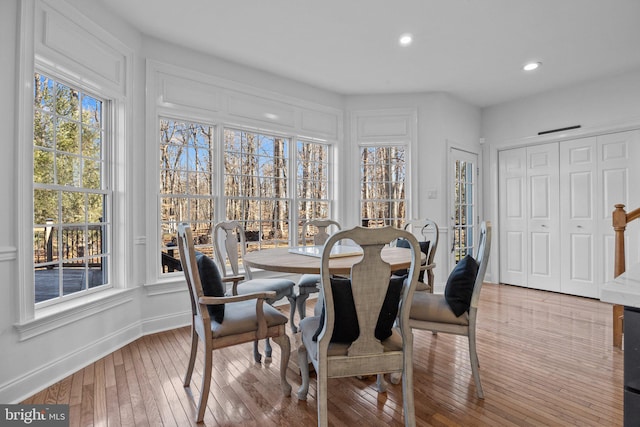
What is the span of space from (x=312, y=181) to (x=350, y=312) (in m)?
3.20

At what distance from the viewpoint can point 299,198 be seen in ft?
14.7

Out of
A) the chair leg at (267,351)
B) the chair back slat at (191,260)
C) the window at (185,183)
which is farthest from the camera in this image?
the window at (185,183)

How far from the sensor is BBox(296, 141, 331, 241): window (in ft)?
14.8

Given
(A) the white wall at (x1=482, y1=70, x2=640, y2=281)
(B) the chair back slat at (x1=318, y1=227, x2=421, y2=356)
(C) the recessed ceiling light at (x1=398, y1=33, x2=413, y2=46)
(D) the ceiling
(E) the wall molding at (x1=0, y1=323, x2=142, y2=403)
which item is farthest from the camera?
(A) the white wall at (x1=482, y1=70, x2=640, y2=281)

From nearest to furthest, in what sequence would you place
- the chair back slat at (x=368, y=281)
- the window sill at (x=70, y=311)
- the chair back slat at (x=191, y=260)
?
the chair back slat at (x=368, y=281), the chair back slat at (x=191, y=260), the window sill at (x=70, y=311)

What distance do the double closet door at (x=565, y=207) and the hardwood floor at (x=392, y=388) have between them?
1722 mm

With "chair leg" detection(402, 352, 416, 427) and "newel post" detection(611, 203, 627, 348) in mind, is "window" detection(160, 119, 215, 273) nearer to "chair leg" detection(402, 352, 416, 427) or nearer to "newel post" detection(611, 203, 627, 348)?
"chair leg" detection(402, 352, 416, 427)

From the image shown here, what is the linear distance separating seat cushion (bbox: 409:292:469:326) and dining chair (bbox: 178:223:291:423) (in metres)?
0.88

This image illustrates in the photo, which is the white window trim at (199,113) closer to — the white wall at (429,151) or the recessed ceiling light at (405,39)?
the white wall at (429,151)

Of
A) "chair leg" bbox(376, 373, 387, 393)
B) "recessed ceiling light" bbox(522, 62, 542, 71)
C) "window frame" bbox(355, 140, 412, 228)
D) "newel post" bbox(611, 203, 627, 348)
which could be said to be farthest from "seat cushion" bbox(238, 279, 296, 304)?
"recessed ceiling light" bbox(522, 62, 542, 71)

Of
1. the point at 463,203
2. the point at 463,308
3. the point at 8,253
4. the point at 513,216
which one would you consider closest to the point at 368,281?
the point at 463,308

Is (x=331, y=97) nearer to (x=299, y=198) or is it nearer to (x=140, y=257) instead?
(x=299, y=198)

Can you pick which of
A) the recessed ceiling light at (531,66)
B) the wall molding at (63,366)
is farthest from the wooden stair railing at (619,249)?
the wall molding at (63,366)

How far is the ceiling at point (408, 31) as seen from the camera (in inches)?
109
